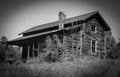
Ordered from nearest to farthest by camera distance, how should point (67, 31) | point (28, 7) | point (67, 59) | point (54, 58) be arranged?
point (67, 59) < point (54, 58) < point (67, 31) < point (28, 7)

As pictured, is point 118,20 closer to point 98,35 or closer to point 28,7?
point 98,35

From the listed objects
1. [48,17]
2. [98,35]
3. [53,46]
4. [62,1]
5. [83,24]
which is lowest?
[53,46]

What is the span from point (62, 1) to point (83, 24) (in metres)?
13.7

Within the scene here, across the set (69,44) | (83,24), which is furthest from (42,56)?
(83,24)

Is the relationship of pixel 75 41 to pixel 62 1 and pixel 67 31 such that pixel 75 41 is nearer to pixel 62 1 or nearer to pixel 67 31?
pixel 67 31

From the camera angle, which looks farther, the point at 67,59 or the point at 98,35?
the point at 98,35

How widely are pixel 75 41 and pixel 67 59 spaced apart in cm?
403

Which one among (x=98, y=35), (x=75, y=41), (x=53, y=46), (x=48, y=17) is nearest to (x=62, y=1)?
(x=48, y=17)

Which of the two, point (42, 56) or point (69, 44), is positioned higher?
point (69, 44)

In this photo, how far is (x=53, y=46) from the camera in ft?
45.9

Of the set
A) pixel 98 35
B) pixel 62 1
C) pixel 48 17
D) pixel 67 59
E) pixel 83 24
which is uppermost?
pixel 62 1

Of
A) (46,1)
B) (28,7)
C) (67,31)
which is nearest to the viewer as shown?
(67,31)

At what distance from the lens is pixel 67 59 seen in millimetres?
12656

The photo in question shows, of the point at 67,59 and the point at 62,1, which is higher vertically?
the point at 62,1
